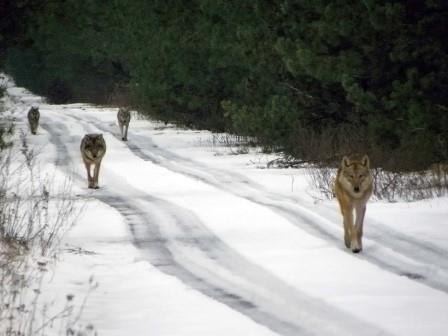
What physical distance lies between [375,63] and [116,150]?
11.1 metres

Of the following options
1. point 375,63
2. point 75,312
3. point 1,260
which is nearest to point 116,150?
point 375,63

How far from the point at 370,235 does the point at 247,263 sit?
2.47 meters

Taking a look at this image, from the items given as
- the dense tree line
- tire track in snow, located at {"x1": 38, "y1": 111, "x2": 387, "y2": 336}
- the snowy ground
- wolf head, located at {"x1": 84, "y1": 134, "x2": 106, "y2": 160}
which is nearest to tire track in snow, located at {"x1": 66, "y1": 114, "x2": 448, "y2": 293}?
the snowy ground

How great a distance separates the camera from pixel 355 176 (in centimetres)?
1094

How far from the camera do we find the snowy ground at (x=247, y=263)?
25.1 feet

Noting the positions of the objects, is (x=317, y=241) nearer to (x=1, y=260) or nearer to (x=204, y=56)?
(x=1, y=260)

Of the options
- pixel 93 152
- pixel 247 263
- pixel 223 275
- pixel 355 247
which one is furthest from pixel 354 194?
pixel 93 152

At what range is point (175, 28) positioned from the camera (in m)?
33.4

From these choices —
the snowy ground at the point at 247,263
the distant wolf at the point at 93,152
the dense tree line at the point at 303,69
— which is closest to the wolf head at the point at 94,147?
the distant wolf at the point at 93,152

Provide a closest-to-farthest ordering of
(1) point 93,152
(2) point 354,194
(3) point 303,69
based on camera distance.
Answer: (2) point 354,194
(1) point 93,152
(3) point 303,69

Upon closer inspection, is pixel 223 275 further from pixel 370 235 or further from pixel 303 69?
pixel 303 69

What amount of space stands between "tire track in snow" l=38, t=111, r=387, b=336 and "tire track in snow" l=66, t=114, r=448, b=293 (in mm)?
1451

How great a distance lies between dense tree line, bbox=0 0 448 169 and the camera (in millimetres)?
17656

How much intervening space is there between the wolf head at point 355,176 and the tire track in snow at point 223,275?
1.67 meters
